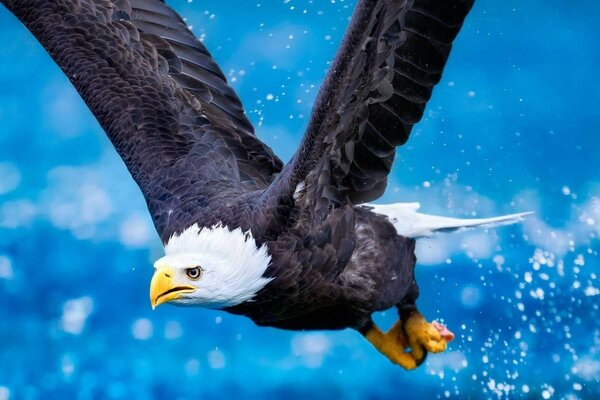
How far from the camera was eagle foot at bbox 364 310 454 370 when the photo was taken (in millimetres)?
3963

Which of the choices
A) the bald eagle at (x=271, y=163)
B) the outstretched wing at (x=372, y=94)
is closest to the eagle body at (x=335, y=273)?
the bald eagle at (x=271, y=163)

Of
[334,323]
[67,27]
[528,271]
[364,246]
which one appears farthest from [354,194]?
[528,271]

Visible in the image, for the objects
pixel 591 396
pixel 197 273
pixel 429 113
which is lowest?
pixel 591 396

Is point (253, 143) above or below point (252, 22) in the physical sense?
above

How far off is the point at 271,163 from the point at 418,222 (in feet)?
1.77

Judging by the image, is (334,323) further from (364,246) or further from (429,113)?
(429,113)

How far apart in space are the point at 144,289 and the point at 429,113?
5.57ft

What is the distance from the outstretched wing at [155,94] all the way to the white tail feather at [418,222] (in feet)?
1.39

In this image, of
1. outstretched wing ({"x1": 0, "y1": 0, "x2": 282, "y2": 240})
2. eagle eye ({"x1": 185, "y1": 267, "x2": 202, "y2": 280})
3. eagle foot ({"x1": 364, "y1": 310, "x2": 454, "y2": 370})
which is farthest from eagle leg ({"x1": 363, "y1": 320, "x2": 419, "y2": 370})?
eagle eye ({"x1": 185, "y1": 267, "x2": 202, "y2": 280})

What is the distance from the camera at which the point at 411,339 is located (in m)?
3.99

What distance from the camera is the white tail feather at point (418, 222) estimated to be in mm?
3744

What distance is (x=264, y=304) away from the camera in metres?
3.34

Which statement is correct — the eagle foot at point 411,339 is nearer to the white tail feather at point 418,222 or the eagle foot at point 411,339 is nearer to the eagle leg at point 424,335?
the eagle leg at point 424,335

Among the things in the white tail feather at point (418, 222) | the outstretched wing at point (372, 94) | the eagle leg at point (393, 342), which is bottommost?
the eagle leg at point (393, 342)
